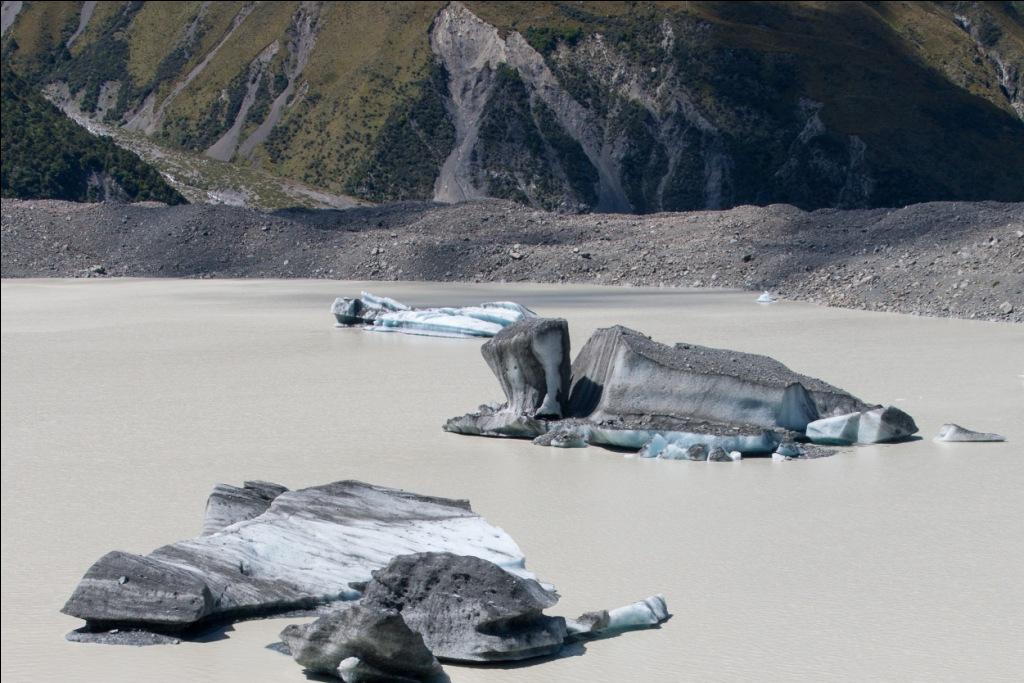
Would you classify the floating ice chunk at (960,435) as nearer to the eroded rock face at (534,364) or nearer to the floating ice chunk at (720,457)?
the floating ice chunk at (720,457)

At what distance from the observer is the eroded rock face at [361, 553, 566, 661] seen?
598 centimetres

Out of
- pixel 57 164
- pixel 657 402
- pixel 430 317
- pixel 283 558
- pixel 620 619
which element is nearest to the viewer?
pixel 620 619

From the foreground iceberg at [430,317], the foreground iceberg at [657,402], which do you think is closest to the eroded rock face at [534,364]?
the foreground iceberg at [657,402]

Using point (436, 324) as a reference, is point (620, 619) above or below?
above

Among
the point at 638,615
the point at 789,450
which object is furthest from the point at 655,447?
the point at 638,615

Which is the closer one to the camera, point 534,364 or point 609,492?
point 609,492

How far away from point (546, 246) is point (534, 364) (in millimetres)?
25559

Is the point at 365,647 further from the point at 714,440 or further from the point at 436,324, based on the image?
the point at 436,324

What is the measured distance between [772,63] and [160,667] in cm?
8472

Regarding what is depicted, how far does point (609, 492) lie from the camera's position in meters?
9.63

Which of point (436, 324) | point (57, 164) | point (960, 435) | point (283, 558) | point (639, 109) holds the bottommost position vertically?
point (436, 324)

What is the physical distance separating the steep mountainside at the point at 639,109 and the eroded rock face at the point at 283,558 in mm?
75137

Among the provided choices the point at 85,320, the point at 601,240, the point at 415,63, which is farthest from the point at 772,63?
the point at 85,320

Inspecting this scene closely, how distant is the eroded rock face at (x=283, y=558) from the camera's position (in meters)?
6.22
